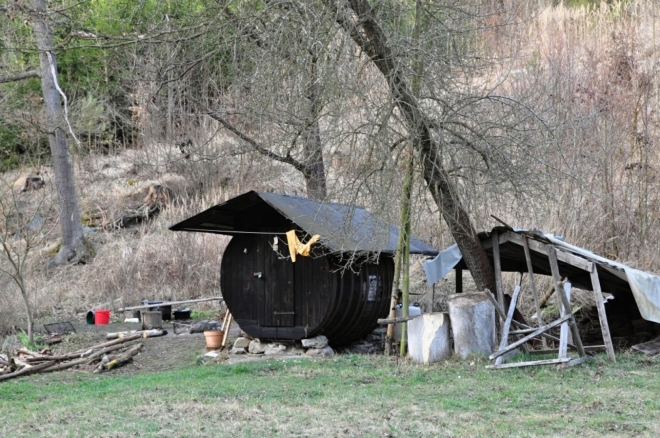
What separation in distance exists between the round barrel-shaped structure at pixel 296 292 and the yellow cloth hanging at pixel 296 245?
29 cm

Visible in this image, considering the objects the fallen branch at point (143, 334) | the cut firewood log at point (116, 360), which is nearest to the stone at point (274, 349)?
the cut firewood log at point (116, 360)

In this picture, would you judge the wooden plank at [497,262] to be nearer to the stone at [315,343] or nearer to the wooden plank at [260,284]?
the stone at [315,343]

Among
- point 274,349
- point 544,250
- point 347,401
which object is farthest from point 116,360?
point 544,250

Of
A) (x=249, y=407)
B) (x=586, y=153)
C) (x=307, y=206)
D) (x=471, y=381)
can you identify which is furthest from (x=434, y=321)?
(x=586, y=153)

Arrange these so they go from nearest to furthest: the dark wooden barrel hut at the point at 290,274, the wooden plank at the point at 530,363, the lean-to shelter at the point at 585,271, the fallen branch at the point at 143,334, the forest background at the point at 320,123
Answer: the wooden plank at the point at 530,363
the forest background at the point at 320,123
the lean-to shelter at the point at 585,271
the dark wooden barrel hut at the point at 290,274
the fallen branch at the point at 143,334

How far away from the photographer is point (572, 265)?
11664 millimetres

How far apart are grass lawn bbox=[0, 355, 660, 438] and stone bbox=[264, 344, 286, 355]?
1.44 m

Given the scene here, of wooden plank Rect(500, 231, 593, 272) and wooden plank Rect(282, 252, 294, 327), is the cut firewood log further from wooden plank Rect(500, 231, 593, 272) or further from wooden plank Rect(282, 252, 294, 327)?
wooden plank Rect(500, 231, 593, 272)

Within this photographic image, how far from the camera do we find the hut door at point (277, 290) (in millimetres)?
13180

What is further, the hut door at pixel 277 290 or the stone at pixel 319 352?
the hut door at pixel 277 290

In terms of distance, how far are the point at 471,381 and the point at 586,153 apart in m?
10.2

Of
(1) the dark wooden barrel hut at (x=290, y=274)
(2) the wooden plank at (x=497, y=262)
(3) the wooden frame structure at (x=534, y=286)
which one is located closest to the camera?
(3) the wooden frame structure at (x=534, y=286)

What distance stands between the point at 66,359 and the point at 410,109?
6.80 metres

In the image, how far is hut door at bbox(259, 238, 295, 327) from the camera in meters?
13.2
